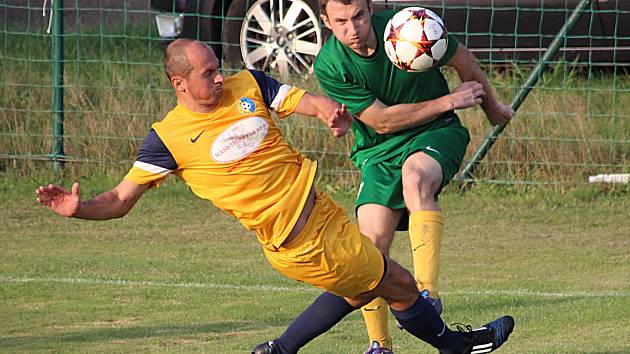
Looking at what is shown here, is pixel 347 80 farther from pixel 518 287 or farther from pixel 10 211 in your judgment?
pixel 10 211

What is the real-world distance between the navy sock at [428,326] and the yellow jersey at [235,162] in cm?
73

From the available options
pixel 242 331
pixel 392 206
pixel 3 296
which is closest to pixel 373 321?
pixel 392 206

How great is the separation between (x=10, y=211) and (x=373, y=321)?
4.86 metres

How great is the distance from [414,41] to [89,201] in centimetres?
181

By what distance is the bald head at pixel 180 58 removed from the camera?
5.54m

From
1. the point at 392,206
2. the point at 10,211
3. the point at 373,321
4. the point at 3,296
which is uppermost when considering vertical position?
the point at 392,206

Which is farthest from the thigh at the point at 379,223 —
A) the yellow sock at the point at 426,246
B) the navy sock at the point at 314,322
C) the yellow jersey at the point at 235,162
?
the yellow jersey at the point at 235,162

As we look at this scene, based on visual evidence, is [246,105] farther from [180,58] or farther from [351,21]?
[351,21]

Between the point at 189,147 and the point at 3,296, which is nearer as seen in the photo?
the point at 189,147

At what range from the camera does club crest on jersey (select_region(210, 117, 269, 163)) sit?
5566mm

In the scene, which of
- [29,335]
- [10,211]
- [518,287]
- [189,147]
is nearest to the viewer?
[189,147]

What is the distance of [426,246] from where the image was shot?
6.27 metres

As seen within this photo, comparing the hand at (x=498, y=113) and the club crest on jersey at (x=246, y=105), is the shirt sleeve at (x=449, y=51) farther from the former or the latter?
the club crest on jersey at (x=246, y=105)

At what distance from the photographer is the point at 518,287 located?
8234 millimetres
